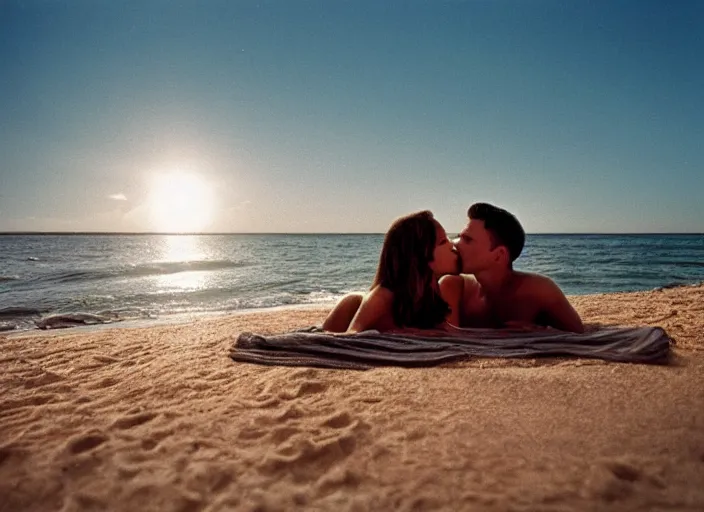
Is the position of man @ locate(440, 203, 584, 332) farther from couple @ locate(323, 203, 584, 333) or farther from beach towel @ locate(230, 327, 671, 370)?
beach towel @ locate(230, 327, 671, 370)

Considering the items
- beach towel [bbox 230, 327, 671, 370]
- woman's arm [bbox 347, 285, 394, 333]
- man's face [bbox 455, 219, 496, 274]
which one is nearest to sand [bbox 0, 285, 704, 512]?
beach towel [bbox 230, 327, 671, 370]

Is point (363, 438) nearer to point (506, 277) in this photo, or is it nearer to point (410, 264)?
point (410, 264)

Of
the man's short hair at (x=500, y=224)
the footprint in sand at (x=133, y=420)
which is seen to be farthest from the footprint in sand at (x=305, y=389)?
the man's short hair at (x=500, y=224)

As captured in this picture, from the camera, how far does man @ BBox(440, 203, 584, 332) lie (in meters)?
4.42

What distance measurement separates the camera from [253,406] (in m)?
2.84

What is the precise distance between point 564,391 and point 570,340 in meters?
1.26

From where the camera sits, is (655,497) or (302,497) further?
(302,497)

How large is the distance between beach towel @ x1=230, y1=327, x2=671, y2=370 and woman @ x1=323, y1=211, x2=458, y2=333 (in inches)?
10.5

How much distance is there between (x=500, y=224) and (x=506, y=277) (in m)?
0.58

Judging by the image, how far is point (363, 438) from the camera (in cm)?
233

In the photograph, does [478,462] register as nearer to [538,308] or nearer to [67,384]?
[538,308]

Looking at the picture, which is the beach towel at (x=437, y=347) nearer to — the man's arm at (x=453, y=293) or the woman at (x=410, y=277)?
the woman at (x=410, y=277)

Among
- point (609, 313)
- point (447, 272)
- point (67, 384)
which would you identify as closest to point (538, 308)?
point (447, 272)

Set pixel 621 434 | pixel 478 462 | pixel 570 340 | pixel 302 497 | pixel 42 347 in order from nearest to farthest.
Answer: pixel 302 497 < pixel 478 462 < pixel 621 434 < pixel 570 340 < pixel 42 347
